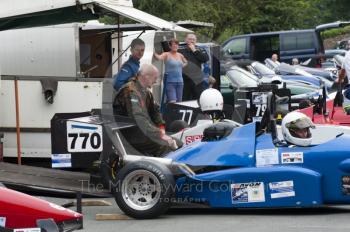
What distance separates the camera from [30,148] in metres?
12.4

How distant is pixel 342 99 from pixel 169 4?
15.6 metres

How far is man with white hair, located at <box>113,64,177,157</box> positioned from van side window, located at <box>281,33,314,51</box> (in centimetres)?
2360

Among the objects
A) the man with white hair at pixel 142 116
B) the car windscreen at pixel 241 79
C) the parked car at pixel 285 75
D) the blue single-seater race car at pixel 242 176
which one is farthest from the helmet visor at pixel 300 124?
the parked car at pixel 285 75

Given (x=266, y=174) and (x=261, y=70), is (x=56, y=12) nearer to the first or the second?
(x=266, y=174)

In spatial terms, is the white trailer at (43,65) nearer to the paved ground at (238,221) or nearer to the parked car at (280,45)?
the paved ground at (238,221)

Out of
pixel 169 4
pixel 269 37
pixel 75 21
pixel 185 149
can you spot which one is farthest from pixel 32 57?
pixel 269 37

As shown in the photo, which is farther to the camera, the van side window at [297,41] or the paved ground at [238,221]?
the van side window at [297,41]

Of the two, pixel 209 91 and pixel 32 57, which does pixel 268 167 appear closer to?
pixel 209 91

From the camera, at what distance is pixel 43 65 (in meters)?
13.3

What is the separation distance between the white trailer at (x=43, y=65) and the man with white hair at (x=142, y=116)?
1.09m

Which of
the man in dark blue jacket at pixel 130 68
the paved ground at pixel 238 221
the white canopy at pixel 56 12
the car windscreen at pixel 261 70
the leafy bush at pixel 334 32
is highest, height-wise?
the leafy bush at pixel 334 32

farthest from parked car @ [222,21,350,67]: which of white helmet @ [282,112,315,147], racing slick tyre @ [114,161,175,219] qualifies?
racing slick tyre @ [114,161,175,219]

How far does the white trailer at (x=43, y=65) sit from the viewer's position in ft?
38.5

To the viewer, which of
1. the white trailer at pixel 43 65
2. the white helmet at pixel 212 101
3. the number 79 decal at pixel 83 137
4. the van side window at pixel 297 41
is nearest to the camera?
the number 79 decal at pixel 83 137
